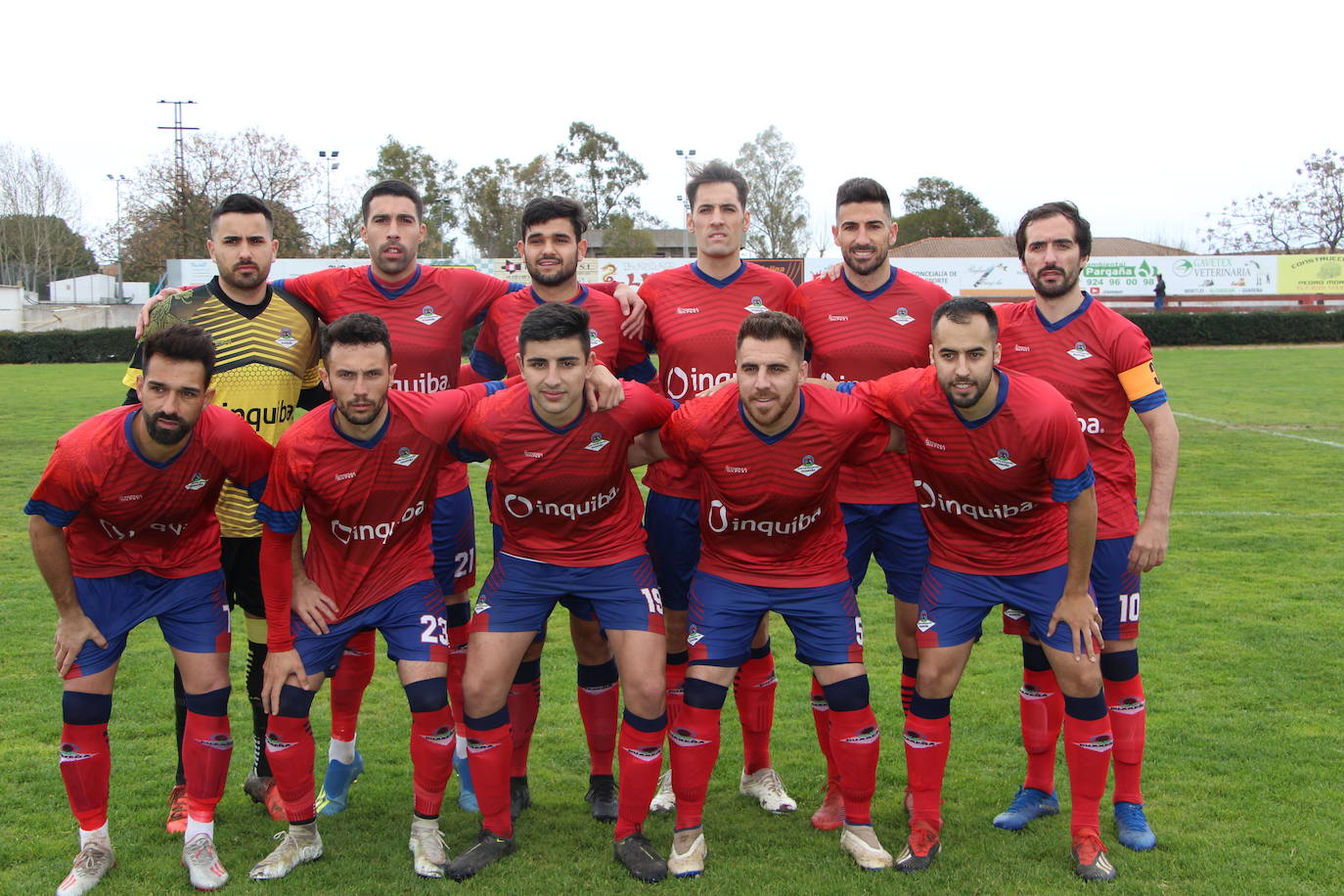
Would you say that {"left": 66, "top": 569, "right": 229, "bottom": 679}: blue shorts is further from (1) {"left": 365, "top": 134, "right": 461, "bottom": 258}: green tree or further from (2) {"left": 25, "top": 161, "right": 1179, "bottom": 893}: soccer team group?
(1) {"left": 365, "top": 134, "right": 461, "bottom": 258}: green tree

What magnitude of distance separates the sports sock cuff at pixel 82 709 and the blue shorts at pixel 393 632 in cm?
75

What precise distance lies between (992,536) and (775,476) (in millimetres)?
908

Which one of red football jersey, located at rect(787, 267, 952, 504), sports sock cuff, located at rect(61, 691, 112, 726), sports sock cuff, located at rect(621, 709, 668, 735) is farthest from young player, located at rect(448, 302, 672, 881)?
sports sock cuff, located at rect(61, 691, 112, 726)

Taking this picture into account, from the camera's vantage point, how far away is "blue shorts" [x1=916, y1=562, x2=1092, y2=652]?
4.15 metres

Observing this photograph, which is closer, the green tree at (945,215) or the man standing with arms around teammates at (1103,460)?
the man standing with arms around teammates at (1103,460)

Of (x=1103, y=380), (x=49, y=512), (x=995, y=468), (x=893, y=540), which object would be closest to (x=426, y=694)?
(x=49, y=512)

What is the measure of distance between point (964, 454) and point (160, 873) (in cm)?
346

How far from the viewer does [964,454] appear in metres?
4.10

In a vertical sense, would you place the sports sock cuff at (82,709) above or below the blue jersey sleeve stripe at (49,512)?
below

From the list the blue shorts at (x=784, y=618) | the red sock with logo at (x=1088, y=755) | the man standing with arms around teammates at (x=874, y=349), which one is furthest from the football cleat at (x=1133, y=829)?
the blue shorts at (x=784, y=618)

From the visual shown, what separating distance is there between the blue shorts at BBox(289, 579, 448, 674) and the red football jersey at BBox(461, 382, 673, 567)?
1.41 feet

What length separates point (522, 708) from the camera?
4699 mm

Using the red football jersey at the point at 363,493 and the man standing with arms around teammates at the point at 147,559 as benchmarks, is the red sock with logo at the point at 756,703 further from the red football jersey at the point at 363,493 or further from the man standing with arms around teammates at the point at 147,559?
the man standing with arms around teammates at the point at 147,559

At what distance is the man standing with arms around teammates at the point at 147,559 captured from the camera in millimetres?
3908
